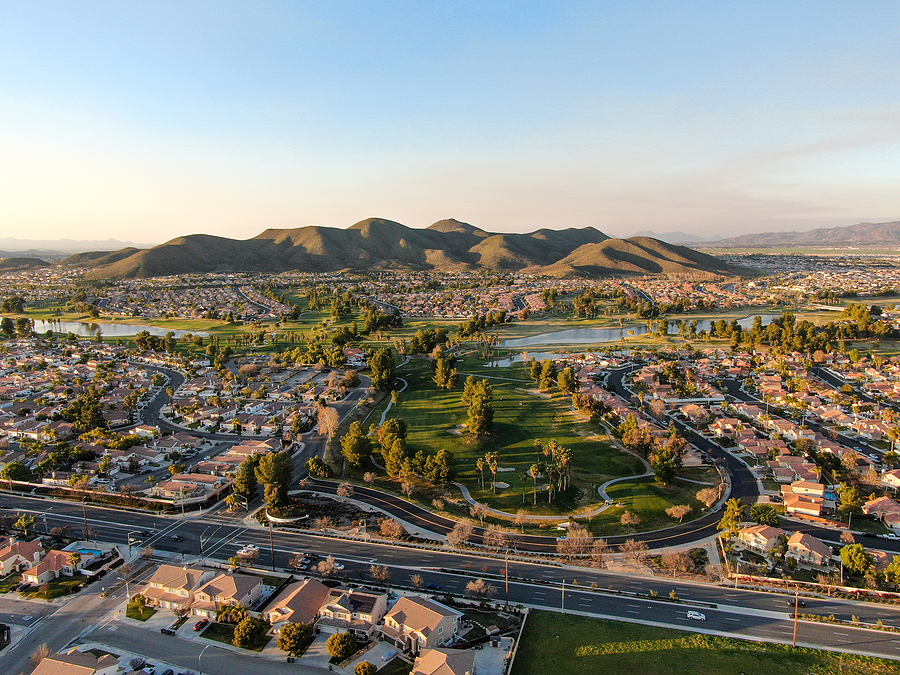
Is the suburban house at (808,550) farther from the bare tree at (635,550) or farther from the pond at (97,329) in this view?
the pond at (97,329)

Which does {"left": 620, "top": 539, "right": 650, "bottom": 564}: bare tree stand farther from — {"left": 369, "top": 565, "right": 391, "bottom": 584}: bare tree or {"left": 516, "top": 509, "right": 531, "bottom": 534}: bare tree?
{"left": 369, "top": 565, "right": 391, "bottom": 584}: bare tree

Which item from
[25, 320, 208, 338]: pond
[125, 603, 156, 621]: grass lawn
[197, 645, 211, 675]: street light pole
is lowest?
[197, 645, 211, 675]: street light pole

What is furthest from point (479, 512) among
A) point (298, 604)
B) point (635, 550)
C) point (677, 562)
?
point (298, 604)

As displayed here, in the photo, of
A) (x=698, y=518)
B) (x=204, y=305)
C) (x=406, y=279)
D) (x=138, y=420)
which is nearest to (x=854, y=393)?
(x=698, y=518)

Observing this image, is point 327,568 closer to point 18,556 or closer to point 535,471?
point 18,556

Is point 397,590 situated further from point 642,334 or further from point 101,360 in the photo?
point 642,334

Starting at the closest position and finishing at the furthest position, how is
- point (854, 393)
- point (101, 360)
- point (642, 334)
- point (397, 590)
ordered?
point (397, 590) < point (854, 393) < point (101, 360) < point (642, 334)

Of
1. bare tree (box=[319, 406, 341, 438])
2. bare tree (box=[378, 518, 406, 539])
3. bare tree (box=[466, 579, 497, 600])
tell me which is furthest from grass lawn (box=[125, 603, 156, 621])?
bare tree (box=[319, 406, 341, 438])
